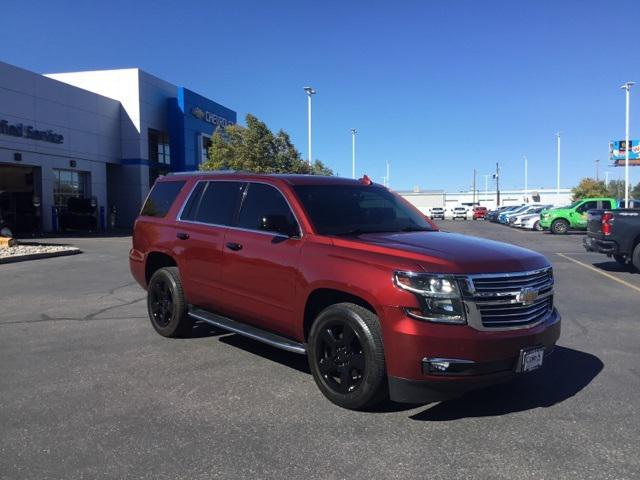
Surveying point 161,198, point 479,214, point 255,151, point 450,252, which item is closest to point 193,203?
point 161,198

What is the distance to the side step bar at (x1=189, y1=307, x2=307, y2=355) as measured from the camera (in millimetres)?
4875

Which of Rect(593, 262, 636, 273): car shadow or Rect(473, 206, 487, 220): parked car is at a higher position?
Rect(473, 206, 487, 220): parked car

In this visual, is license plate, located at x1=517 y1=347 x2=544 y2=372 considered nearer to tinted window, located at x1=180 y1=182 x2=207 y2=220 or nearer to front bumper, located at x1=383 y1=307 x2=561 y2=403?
front bumper, located at x1=383 y1=307 x2=561 y2=403

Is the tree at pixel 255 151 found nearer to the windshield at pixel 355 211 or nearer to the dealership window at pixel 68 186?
the dealership window at pixel 68 186

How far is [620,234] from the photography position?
12570 millimetres

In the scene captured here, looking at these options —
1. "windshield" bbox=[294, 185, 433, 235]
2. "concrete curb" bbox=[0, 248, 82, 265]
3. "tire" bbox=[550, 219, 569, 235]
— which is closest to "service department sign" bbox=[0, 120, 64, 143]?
"concrete curb" bbox=[0, 248, 82, 265]

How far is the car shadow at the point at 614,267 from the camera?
13.6m

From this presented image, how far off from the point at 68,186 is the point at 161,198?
28117 mm

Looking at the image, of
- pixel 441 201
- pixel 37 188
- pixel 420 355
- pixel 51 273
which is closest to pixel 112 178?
pixel 37 188

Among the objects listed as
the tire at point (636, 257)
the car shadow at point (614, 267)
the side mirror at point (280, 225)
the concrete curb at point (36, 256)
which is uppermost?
the side mirror at point (280, 225)

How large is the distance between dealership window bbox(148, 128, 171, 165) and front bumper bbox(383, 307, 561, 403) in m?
37.1

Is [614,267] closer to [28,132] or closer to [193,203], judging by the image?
[193,203]

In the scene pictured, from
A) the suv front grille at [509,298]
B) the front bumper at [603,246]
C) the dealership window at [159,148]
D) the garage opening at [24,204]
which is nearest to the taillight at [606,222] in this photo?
the front bumper at [603,246]

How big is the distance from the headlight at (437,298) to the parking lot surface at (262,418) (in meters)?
0.85
